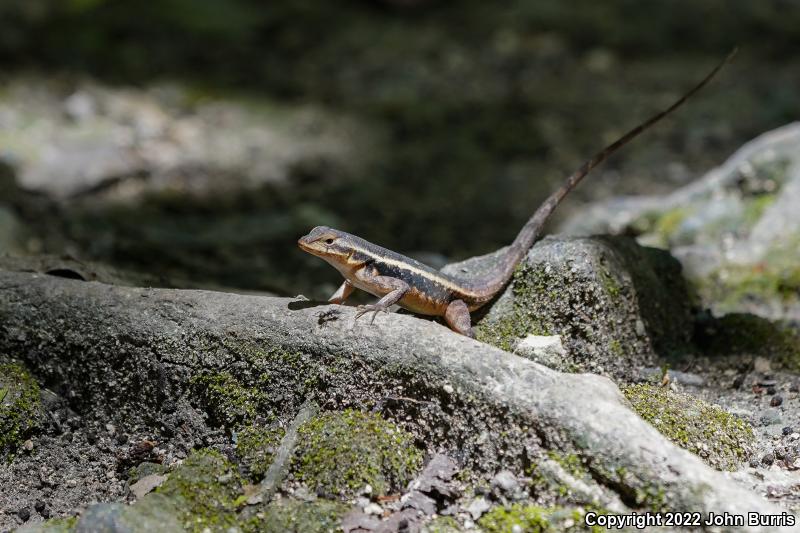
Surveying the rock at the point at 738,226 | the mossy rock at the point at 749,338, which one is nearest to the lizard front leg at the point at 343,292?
the mossy rock at the point at 749,338

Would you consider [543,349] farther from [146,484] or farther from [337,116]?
[337,116]

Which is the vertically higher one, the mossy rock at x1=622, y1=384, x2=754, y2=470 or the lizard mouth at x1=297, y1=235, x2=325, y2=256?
the lizard mouth at x1=297, y1=235, x2=325, y2=256

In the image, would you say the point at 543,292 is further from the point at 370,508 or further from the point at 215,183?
the point at 215,183

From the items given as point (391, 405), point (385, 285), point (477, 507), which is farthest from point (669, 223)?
Answer: point (477, 507)

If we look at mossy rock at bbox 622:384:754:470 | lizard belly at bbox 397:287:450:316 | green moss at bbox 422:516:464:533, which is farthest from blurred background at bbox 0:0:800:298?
green moss at bbox 422:516:464:533

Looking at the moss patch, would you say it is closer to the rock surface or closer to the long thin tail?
the rock surface

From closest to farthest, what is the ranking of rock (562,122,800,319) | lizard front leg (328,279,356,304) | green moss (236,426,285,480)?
green moss (236,426,285,480) → lizard front leg (328,279,356,304) → rock (562,122,800,319)
